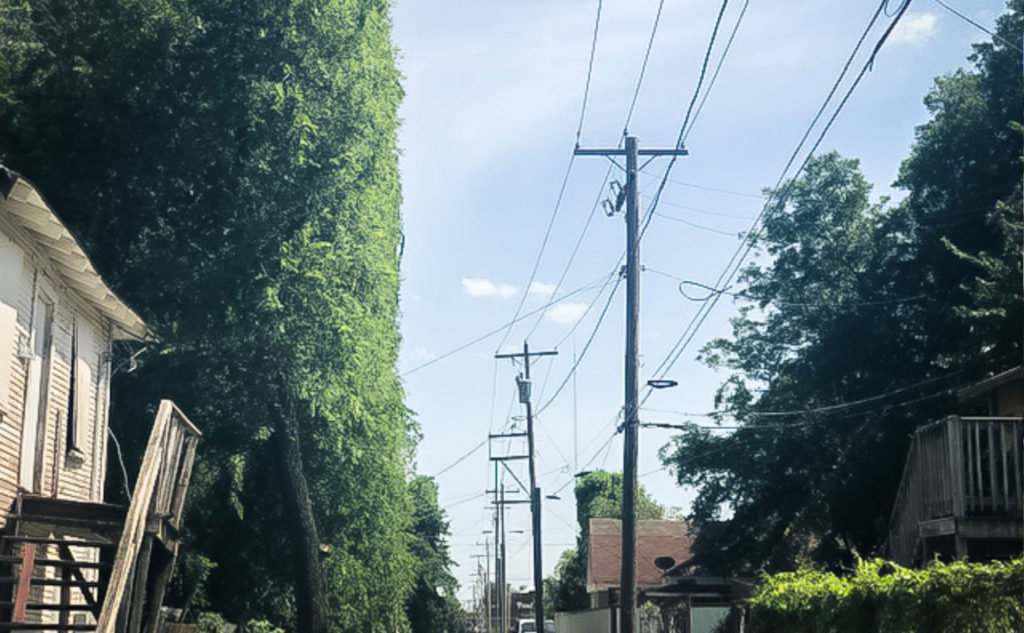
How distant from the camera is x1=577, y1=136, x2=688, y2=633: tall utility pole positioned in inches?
941

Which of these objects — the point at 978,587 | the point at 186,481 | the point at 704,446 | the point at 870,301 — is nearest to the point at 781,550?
the point at 704,446

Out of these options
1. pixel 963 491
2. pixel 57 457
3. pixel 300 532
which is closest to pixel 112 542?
pixel 57 457

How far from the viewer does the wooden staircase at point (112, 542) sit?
15719 millimetres

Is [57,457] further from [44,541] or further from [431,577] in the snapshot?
[431,577]

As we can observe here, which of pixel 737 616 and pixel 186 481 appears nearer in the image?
pixel 186 481

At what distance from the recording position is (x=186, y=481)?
61.8 feet

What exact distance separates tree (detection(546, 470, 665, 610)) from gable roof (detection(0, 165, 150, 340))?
183ft

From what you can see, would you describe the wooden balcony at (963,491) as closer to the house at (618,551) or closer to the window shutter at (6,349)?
the window shutter at (6,349)

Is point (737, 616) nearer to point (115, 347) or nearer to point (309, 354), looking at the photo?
point (309, 354)

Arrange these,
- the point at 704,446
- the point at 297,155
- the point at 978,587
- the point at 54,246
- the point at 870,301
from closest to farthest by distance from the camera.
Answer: the point at 978,587 → the point at 54,246 → the point at 297,155 → the point at 870,301 → the point at 704,446

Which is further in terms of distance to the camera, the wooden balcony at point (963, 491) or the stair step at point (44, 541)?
the wooden balcony at point (963, 491)

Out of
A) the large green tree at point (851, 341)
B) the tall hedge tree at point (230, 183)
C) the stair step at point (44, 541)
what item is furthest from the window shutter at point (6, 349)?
the large green tree at point (851, 341)

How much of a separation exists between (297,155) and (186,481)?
32.9 ft

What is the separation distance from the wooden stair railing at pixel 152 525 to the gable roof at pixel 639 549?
37.9 metres
